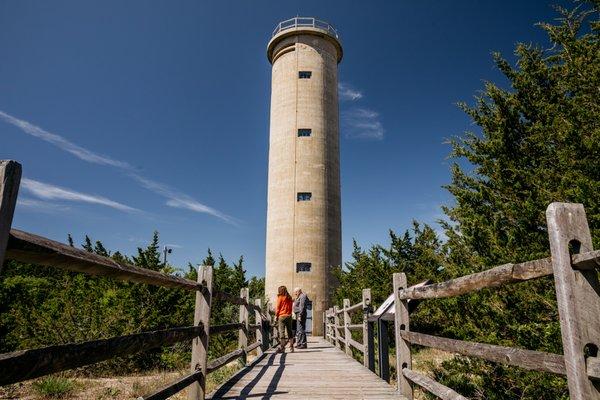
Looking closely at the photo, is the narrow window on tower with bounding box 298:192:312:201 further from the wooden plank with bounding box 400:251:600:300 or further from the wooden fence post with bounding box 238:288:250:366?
the wooden plank with bounding box 400:251:600:300

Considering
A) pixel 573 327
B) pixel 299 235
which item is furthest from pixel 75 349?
pixel 299 235

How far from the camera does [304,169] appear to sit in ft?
76.5

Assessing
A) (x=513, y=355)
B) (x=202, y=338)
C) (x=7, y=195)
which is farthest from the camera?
(x=202, y=338)

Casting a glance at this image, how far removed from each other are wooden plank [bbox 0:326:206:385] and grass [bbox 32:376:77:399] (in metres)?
6.49

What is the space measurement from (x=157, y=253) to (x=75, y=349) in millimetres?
10445

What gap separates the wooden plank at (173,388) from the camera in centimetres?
270

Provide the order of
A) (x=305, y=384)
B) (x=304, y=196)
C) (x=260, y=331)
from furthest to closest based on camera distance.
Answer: (x=304, y=196) → (x=260, y=331) → (x=305, y=384)

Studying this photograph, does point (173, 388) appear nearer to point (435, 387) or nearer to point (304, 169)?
point (435, 387)

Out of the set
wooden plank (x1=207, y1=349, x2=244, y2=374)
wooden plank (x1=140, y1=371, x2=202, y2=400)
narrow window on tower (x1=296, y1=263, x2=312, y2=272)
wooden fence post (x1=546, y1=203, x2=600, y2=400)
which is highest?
narrow window on tower (x1=296, y1=263, x2=312, y2=272)

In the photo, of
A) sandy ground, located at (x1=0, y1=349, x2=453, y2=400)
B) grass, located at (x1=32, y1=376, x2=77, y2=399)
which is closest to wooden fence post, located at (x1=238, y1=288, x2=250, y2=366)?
sandy ground, located at (x1=0, y1=349, x2=453, y2=400)

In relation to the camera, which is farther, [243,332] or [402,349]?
[243,332]

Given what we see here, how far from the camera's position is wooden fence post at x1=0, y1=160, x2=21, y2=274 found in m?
1.42

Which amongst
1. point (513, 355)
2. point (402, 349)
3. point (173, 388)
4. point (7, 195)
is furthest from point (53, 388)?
point (513, 355)

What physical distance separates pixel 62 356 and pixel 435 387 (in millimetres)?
2550
